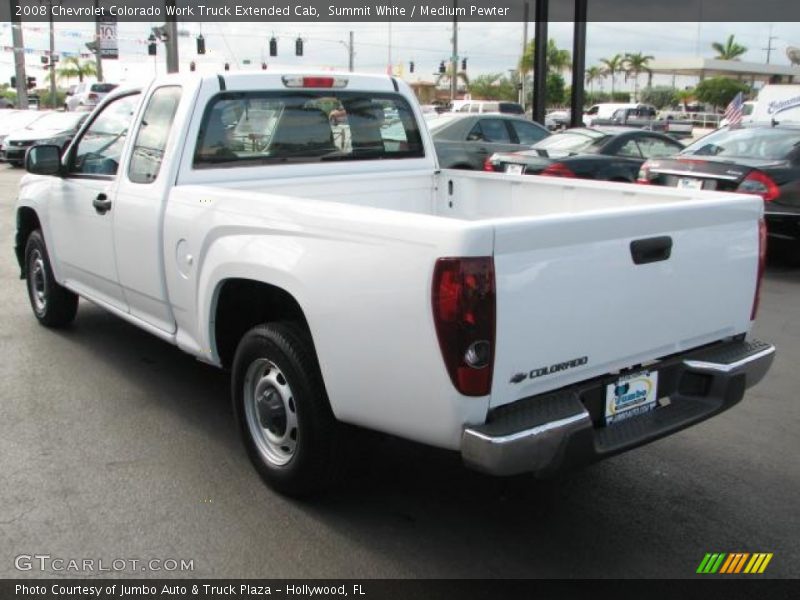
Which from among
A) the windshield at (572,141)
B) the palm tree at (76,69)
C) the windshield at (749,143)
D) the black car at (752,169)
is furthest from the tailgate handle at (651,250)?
the palm tree at (76,69)

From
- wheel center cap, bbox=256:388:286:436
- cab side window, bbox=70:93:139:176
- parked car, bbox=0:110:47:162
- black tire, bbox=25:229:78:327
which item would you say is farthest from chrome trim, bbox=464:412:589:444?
parked car, bbox=0:110:47:162

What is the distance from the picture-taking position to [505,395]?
294cm

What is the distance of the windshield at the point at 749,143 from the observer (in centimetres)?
953

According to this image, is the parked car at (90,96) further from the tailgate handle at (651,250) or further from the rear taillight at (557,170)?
the tailgate handle at (651,250)

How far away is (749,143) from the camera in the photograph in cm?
991

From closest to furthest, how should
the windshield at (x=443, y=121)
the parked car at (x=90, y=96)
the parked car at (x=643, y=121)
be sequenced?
the windshield at (x=443, y=121)
the parked car at (x=90, y=96)
the parked car at (x=643, y=121)

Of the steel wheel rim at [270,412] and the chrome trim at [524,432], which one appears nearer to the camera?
the chrome trim at [524,432]

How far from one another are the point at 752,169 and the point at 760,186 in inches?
8.3

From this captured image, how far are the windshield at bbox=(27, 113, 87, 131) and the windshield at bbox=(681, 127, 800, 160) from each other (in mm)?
16961

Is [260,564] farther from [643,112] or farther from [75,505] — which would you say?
[643,112]

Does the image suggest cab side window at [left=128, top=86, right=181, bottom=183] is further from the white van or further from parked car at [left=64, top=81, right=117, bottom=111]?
parked car at [left=64, top=81, right=117, bottom=111]

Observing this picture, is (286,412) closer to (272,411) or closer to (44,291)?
(272,411)

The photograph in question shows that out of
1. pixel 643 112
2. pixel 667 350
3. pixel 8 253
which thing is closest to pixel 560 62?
pixel 643 112

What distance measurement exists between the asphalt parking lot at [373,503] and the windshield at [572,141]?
8.55m
